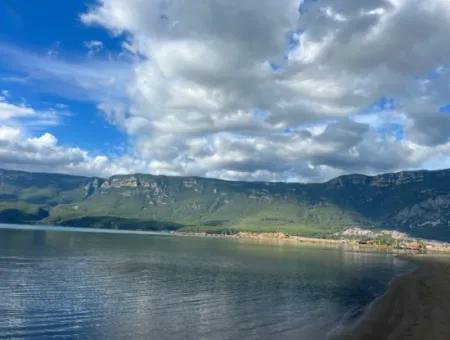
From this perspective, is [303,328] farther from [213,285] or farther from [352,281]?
[352,281]

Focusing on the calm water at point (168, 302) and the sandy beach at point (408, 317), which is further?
the calm water at point (168, 302)

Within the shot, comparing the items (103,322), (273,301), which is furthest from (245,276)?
(103,322)

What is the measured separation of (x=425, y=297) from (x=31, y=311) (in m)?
57.1

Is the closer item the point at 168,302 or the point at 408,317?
the point at 408,317

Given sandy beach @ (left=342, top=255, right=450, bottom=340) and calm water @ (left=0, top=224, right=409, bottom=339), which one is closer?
sandy beach @ (left=342, top=255, right=450, bottom=340)

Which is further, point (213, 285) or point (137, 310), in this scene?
point (213, 285)

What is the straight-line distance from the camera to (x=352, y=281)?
326 ft

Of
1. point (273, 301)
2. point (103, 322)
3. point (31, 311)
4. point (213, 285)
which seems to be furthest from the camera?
point (213, 285)

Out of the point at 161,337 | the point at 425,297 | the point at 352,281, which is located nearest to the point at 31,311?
the point at 161,337

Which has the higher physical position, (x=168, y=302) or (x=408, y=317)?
(x=168, y=302)

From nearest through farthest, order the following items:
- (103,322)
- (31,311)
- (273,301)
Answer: (103,322) < (31,311) < (273,301)

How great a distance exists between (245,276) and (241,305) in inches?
1417

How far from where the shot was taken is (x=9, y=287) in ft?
220

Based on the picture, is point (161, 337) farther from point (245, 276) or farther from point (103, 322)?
point (245, 276)
